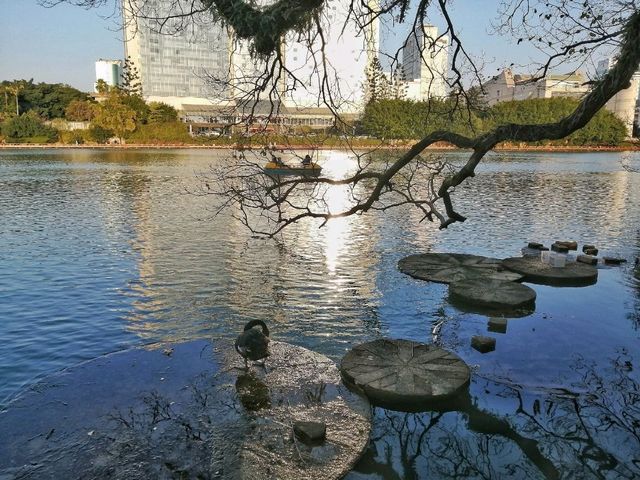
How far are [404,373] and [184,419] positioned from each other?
2956 mm

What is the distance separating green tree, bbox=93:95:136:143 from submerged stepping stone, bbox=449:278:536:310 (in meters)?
82.0

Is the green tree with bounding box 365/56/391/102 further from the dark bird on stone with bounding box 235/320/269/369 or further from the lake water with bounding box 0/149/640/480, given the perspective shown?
the dark bird on stone with bounding box 235/320/269/369

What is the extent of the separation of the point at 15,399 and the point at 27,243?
11106 millimetres

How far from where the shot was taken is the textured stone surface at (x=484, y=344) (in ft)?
28.0

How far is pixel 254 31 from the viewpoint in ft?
19.3

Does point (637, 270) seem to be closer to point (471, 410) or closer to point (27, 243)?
point (471, 410)

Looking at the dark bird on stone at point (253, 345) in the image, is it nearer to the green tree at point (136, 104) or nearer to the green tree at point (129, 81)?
the green tree at point (136, 104)

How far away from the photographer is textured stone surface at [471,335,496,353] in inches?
336

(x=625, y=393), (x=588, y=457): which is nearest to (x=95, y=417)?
(x=588, y=457)

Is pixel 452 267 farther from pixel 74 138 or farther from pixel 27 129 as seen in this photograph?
pixel 27 129

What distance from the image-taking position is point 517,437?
6172 mm

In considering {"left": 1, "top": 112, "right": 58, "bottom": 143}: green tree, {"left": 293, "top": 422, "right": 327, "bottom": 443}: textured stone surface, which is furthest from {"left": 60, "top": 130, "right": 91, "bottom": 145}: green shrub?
{"left": 293, "top": 422, "right": 327, "bottom": 443}: textured stone surface

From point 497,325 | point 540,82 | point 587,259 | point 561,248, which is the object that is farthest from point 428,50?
point 561,248

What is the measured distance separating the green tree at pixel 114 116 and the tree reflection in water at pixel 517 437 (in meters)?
85.8
